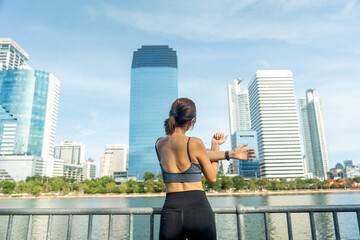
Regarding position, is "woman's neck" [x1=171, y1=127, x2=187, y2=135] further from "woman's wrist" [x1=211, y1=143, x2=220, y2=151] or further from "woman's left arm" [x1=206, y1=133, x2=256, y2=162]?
"woman's wrist" [x1=211, y1=143, x2=220, y2=151]

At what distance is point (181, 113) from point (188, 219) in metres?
1.24

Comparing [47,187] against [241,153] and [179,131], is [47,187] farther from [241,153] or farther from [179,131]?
[241,153]

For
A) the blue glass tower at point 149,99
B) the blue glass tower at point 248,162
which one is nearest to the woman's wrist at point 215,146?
the blue glass tower at point 149,99

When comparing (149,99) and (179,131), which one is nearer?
(179,131)

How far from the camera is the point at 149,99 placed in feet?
574

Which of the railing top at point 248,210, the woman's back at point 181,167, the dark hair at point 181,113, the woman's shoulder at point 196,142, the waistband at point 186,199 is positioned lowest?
the railing top at point 248,210

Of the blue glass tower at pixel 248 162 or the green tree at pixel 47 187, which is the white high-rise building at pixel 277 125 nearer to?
the blue glass tower at pixel 248 162

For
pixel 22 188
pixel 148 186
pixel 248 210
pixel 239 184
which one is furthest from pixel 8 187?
pixel 248 210

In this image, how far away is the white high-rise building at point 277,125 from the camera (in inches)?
6496

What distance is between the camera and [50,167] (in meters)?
182

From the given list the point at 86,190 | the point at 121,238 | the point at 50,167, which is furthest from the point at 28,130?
the point at 121,238

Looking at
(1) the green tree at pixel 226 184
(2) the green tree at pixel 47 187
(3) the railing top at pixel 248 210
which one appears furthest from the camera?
(2) the green tree at pixel 47 187

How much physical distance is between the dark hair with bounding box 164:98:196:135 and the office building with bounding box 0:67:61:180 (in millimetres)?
188881

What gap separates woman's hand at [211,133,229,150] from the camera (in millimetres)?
3391
